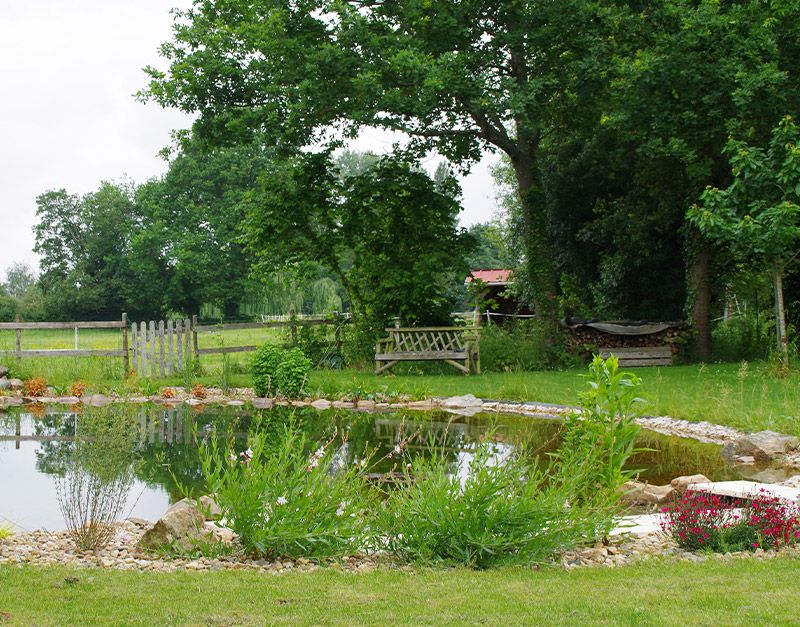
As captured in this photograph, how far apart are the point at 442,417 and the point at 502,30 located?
9.08m

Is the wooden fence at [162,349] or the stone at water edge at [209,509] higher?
the wooden fence at [162,349]

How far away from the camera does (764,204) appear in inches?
564

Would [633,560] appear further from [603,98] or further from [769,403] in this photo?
[603,98]

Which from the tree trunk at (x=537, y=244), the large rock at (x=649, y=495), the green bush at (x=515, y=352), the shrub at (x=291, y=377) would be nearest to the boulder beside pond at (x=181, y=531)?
the large rock at (x=649, y=495)

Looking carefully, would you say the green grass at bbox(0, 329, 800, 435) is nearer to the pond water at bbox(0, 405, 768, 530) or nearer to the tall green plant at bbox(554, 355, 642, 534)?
the pond water at bbox(0, 405, 768, 530)

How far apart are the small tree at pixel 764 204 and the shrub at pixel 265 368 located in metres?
7.47

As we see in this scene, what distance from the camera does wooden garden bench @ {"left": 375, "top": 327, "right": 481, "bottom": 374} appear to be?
1705 cm

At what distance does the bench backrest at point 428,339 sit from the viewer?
17312mm

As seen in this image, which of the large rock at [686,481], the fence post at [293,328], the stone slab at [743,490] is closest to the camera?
the stone slab at [743,490]

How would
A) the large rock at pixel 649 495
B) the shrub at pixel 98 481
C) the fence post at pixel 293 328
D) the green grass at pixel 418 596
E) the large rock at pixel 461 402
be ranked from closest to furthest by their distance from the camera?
the green grass at pixel 418 596 → the shrub at pixel 98 481 → the large rock at pixel 649 495 → the large rock at pixel 461 402 → the fence post at pixel 293 328

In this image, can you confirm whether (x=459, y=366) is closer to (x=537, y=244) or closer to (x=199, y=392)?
(x=537, y=244)

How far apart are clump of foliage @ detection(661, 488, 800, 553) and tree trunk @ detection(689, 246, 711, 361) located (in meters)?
13.2

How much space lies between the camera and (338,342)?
63.4ft

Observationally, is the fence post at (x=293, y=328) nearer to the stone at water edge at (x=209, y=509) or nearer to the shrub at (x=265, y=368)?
the shrub at (x=265, y=368)
